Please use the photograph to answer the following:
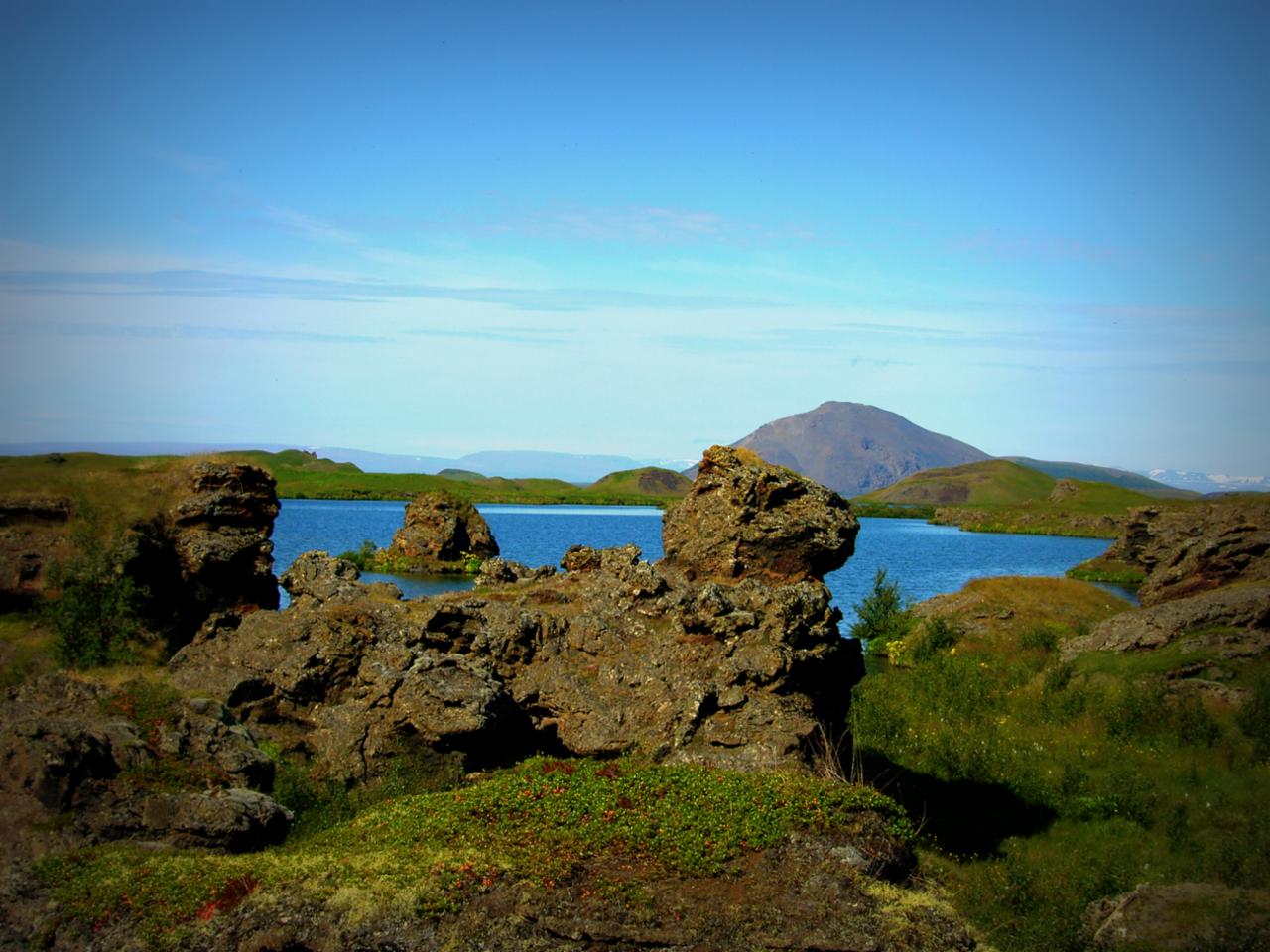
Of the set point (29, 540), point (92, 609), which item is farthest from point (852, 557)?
point (92, 609)

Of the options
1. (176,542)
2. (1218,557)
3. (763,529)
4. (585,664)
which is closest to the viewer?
(585,664)

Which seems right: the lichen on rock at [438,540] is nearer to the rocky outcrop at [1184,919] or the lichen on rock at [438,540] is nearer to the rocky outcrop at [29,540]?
the rocky outcrop at [29,540]

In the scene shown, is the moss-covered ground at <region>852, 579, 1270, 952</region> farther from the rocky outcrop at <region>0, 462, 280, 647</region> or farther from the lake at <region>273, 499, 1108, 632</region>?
the lake at <region>273, 499, 1108, 632</region>

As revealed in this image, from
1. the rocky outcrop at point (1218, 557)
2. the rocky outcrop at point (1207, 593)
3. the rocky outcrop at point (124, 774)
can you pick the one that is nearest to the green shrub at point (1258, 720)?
the rocky outcrop at point (1207, 593)

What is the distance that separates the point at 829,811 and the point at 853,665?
25.1 feet

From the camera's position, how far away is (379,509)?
175375mm

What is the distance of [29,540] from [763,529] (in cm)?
1749

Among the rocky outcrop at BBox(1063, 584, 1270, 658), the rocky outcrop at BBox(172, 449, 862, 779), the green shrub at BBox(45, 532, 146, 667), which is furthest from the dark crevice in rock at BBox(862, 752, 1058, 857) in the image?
the green shrub at BBox(45, 532, 146, 667)

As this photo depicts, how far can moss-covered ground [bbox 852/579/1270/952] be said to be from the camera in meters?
18.7

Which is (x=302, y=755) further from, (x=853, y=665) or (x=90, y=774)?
(x=853, y=665)

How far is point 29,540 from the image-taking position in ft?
80.8

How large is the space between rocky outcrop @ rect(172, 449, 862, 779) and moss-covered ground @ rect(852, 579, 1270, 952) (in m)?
4.28

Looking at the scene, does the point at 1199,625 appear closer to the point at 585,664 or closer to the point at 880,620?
the point at 880,620

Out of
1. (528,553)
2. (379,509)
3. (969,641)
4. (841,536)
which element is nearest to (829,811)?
(841,536)
